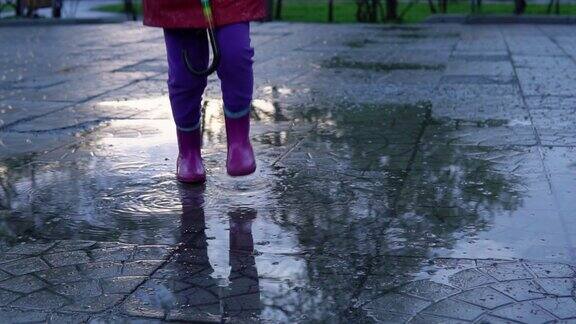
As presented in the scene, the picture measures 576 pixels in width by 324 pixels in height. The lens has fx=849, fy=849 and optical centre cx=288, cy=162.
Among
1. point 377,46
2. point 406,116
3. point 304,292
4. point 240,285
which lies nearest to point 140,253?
point 240,285

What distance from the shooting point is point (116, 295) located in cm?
262

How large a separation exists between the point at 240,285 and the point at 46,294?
23.8 inches

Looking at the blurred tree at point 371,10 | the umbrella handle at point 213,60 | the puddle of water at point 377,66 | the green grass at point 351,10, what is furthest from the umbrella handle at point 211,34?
the green grass at point 351,10

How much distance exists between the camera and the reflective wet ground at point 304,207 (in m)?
2.59

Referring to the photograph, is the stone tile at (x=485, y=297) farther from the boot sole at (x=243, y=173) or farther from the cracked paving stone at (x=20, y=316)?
the boot sole at (x=243, y=173)

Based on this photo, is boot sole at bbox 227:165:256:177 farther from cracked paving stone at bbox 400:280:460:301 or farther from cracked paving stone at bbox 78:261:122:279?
cracked paving stone at bbox 400:280:460:301

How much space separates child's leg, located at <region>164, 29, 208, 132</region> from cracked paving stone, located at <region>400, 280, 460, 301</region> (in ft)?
5.32

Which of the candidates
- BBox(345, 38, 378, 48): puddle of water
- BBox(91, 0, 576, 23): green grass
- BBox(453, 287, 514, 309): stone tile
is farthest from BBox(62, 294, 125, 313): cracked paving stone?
BBox(91, 0, 576, 23): green grass

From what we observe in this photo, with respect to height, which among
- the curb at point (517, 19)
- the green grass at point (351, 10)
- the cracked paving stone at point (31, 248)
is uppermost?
the cracked paving stone at point (31, 248)

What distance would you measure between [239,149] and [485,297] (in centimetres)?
159

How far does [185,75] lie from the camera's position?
3.84 meters

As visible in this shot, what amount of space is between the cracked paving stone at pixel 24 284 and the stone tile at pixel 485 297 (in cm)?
132

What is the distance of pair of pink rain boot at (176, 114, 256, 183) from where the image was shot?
152 inches

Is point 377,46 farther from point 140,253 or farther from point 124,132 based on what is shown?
point 140,253
